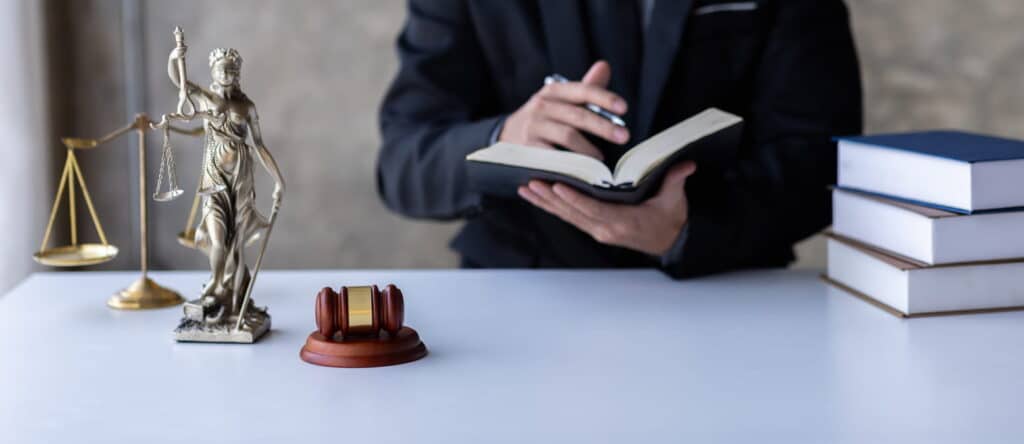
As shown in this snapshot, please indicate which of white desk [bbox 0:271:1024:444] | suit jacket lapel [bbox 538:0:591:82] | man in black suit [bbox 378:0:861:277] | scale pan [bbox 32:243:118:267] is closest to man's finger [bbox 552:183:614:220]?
white desk [bbox 0:271:1024:444]

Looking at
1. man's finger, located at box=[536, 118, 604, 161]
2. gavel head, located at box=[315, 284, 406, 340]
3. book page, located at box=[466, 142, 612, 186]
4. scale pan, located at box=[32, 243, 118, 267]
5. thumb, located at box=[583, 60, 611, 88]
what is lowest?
gavel head, located at box=[315, 284, 406, 340]

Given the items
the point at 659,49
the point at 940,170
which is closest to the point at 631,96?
the point at 659,49

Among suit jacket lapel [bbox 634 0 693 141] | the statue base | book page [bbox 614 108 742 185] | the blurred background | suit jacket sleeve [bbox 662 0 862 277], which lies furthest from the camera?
the blurred background

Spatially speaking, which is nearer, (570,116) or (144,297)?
(144,297)

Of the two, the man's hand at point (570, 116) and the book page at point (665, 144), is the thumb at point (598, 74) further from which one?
the book page at point (665, 144)

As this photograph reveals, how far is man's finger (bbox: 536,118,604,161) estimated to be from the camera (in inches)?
60.1

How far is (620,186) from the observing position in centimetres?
131

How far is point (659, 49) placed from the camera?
5.95 feet

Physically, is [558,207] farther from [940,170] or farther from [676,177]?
[940,170]

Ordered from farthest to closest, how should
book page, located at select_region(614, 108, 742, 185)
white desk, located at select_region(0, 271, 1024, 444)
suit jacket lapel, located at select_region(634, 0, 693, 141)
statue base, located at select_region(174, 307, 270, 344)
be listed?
suit jacket lapel, located at select_region(634, 0, 693, 141)
book page, located at select_region(614, 108, 742, 185)
statue base, located at select_region(174, 307, 270, 344)
white desk, located at select_region(0, 271, 1024, 444)

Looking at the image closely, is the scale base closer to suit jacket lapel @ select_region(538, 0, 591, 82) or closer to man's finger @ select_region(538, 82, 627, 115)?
man's finger @ select_region(538, 82, 627, 115)

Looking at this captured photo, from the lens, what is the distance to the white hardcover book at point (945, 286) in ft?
4.28

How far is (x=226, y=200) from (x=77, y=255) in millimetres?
359

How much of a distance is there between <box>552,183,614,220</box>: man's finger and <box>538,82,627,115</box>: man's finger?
13cm
